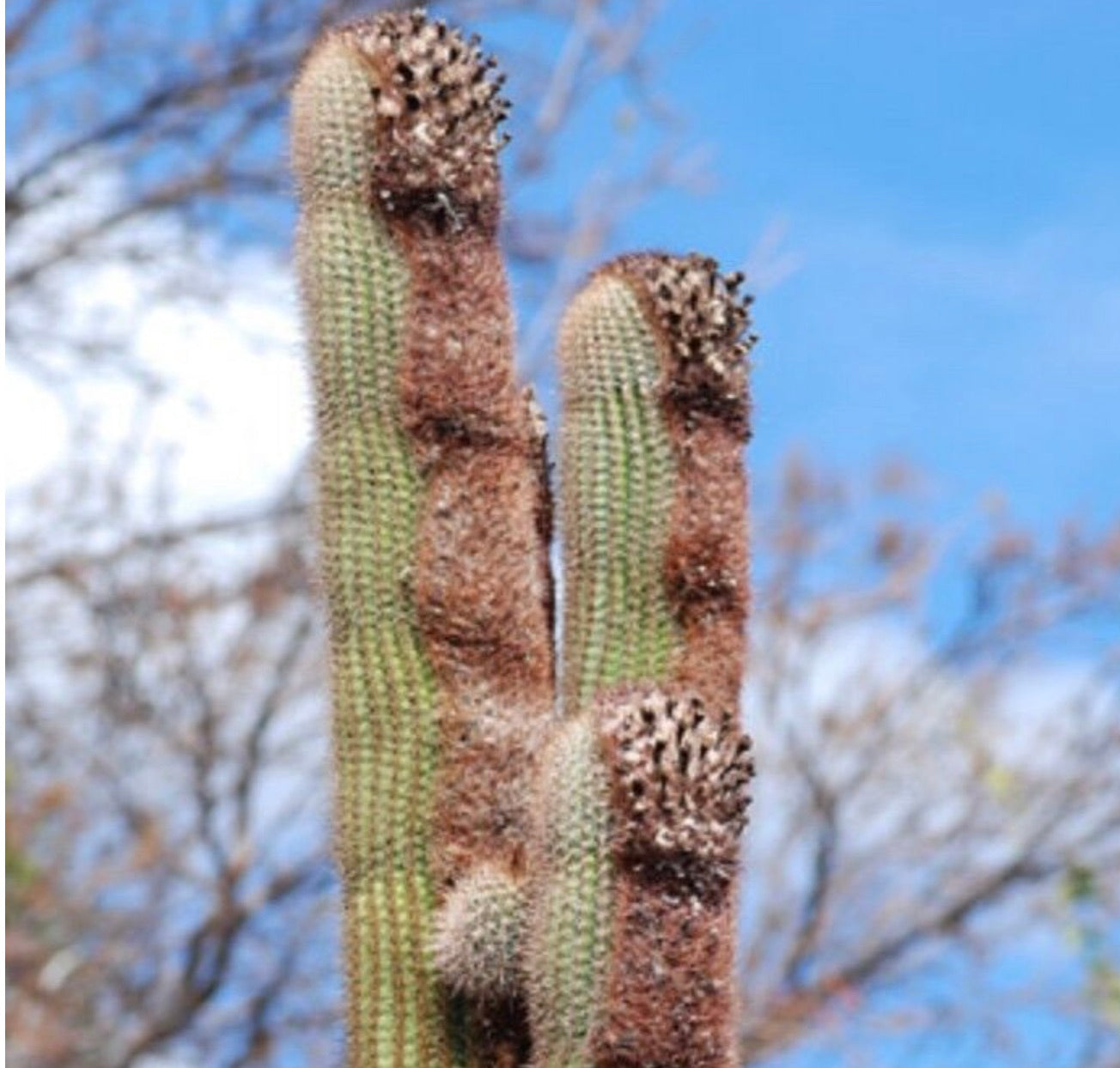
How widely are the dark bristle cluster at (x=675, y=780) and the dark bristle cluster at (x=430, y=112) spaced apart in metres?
0.80

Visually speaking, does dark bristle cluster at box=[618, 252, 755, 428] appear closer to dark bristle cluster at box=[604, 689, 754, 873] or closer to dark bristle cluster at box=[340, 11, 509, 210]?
dark bristle cluster at box=[340, 11, 509, 210]

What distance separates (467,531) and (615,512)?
0.63ft

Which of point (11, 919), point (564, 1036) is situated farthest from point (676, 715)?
point (11, 919)

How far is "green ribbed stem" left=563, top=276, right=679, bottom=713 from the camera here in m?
4.11

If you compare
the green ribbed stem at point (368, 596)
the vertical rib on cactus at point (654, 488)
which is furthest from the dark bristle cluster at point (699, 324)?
the green ribbed stem at point (368, 596)

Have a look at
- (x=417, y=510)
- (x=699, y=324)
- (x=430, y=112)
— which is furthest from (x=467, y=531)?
(x=430, y=112)

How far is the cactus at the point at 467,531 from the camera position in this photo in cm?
396

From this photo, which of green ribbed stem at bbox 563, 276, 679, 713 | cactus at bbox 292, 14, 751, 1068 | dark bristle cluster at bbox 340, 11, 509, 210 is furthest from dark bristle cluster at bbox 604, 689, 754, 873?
dark bristle cluster at bbox 340, 11, 509, 210

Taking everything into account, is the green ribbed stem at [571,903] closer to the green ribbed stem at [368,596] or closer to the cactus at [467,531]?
the cactus at [467,531]

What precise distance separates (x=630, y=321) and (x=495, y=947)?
0.85 metres

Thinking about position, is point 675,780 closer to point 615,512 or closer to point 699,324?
point 615,512

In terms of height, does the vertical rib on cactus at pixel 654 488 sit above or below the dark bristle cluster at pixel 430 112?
below

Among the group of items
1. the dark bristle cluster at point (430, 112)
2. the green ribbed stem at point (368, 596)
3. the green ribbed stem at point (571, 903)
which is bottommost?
the green ribbed stem at point (571, 903)

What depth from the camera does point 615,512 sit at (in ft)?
13.6
